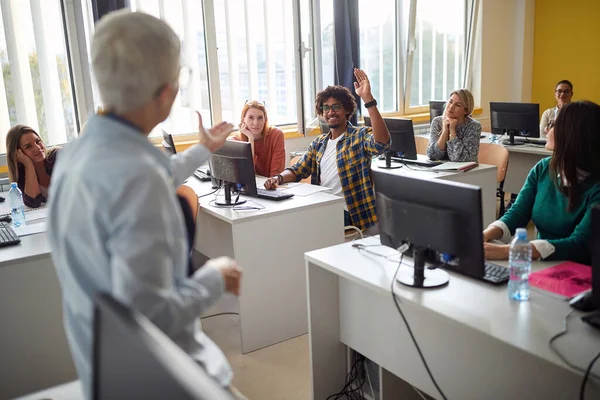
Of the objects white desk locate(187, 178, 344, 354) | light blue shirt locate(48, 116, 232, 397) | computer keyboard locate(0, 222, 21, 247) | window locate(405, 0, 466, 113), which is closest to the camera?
light blue shirt locate(48, 116, 232, 397)

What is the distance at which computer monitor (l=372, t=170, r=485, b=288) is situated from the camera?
1560 millimetres

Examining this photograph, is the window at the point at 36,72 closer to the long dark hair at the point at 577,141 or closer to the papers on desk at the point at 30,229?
the papers on desk at the point at 30,229

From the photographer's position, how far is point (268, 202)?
3029 millimetres

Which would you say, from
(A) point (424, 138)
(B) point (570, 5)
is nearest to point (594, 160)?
(A) point (424, 138)

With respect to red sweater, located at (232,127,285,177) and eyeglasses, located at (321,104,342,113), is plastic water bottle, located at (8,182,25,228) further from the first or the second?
eyeglasses, located at (321,104,342,113)

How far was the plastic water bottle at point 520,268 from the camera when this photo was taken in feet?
5.32

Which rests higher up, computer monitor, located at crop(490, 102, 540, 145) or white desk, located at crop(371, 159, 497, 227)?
computer monitor, located at crop(490, 102, 540, 145)

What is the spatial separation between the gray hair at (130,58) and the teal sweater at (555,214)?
1.46 metres

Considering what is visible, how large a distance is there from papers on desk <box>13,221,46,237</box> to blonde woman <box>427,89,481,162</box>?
2.81 metres

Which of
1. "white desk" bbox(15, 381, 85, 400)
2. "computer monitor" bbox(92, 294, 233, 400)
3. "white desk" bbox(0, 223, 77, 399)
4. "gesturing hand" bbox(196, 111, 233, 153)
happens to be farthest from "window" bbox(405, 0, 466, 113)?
"computer monitor" bbox(92, 294, 233, 400)

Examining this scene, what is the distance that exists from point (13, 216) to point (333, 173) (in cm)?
183

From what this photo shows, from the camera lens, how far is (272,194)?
3127 millimetres

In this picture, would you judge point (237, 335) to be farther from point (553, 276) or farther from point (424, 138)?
point (424, 138)

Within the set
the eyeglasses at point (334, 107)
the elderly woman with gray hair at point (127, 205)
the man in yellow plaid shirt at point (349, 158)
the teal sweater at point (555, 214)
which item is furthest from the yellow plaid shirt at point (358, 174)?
the elderly woman with gray hair at point (127, 205)
